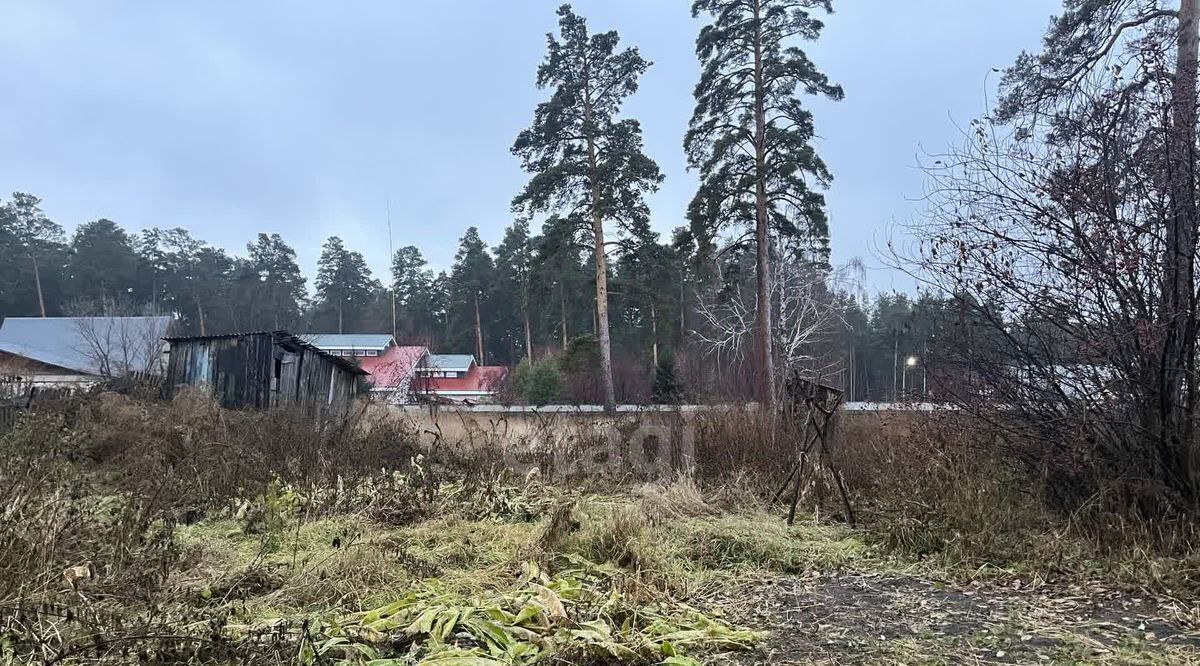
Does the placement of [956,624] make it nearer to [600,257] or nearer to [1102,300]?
[1102,300]

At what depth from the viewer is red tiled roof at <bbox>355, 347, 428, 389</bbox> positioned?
94.2ft

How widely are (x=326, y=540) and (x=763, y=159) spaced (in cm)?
1437

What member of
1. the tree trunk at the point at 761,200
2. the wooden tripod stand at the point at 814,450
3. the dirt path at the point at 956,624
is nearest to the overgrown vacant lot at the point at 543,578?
the dirt path at the point at 956,624

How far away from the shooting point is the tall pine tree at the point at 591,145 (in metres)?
18.6

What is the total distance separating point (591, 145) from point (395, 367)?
16851mm

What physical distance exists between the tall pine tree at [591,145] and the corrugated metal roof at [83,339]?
16.5 metres

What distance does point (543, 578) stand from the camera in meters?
3.97

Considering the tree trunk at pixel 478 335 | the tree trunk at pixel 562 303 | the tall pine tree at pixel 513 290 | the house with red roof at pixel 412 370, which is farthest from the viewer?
the tree trunk at pixel 478 335

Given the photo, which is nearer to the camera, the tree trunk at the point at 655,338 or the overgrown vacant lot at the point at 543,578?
the overgrown vacant lot at the point at 543,578

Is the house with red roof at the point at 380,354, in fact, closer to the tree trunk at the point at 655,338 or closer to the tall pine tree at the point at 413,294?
the tall pine tree at the point at 413,294

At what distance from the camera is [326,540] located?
16.5 ft

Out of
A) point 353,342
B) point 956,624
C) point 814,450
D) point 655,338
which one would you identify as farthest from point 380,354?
point 956,624

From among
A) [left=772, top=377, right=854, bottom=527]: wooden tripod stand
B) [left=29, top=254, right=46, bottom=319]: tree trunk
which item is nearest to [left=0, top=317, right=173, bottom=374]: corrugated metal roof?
[left=29, top=254, right=46, bottom=319]: tree trunk

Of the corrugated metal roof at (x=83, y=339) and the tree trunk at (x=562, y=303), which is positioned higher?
the tree trunk at (x=562, y=303)
